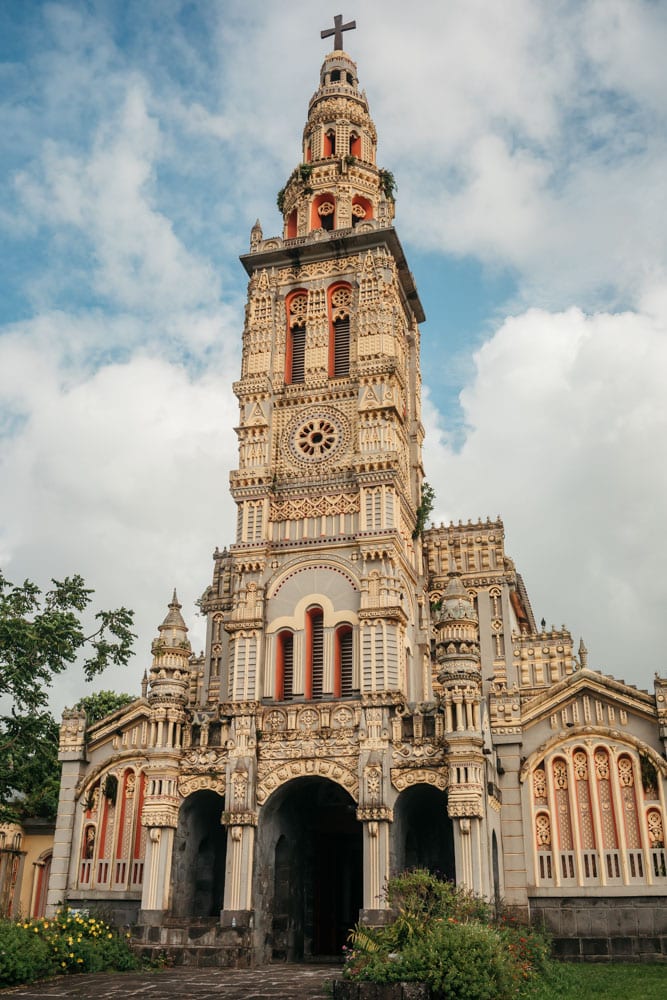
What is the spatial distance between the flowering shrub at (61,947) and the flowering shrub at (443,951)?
23.9 ft

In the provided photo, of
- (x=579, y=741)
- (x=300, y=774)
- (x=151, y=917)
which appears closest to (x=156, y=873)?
(x=151, y=917)

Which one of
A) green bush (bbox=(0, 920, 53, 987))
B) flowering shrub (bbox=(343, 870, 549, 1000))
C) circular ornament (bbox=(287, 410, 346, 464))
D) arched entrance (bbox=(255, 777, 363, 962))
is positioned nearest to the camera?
flowering shrub (bbox=(343, 870, 549, 1000))

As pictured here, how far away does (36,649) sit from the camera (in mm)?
34094

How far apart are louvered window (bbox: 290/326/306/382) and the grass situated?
23143 mm

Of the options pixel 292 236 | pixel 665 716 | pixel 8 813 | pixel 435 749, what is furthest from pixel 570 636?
pixel 8 813

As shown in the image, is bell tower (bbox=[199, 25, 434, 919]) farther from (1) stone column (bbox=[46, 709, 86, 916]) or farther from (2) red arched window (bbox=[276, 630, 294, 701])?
(1) stone column (bbox=[46, 709, 86, 916])

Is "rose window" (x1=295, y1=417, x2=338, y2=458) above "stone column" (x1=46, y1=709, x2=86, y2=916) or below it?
above

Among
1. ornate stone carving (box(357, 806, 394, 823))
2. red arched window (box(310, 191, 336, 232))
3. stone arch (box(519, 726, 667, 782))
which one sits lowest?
ornate stone carving (box(357, 806, 394, 823))

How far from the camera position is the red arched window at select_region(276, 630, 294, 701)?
34.8 metres

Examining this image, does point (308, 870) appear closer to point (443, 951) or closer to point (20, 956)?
point (20, 956)

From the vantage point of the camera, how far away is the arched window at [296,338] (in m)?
40.5

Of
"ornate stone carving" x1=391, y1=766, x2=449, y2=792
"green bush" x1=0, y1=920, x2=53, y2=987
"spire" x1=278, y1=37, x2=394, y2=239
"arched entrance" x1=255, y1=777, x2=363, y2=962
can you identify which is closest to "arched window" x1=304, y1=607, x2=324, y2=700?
"arched entrance" x1=255, y1=777, x2=363, y2=962

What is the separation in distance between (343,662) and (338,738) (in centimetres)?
342

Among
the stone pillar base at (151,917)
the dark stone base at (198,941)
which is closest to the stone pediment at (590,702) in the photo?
the dark stone base at (198,941)
